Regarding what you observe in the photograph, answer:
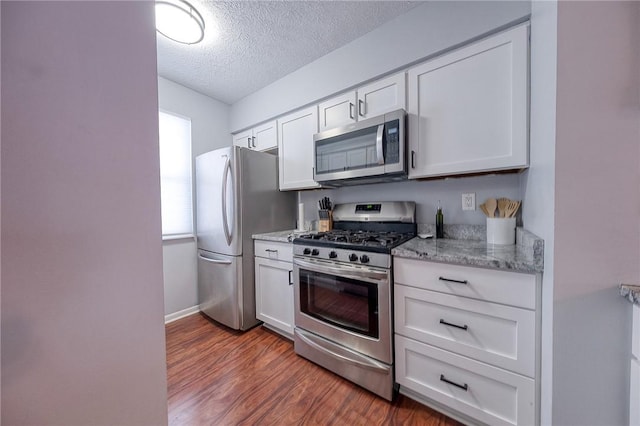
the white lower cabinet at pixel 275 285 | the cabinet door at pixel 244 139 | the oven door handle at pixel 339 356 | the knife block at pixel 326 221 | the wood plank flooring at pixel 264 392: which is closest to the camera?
the wood plank flooring at pixel 264 392

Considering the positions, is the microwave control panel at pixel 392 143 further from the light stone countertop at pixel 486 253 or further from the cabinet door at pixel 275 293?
the cabinet door at pixel 275 293

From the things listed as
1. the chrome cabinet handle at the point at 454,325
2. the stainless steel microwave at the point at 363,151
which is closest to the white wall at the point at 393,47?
the stainless steel microwave at the point at 363,151

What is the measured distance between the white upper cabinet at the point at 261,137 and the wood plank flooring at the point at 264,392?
1971mm

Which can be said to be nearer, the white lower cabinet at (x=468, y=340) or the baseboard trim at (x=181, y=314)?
the white lower cabinet at (x=468, y=340)

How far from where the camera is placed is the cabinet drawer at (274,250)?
1947 mm

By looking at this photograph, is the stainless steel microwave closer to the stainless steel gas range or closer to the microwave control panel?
the microwave control panel

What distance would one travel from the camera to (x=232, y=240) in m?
2.14

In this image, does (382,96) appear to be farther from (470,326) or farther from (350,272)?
(470,326)

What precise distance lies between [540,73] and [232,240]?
7.60ft

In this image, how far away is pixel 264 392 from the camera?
146cm

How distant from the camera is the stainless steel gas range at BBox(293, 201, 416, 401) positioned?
1.37m

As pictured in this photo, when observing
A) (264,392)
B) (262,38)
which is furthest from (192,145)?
(264,392)

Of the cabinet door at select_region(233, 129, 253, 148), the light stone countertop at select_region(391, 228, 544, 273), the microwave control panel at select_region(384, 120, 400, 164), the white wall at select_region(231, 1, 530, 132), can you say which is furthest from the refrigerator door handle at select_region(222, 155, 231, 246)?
the light stone countertop at select_region(391, 228, 544, 273)

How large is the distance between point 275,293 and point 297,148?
1.39 metres
